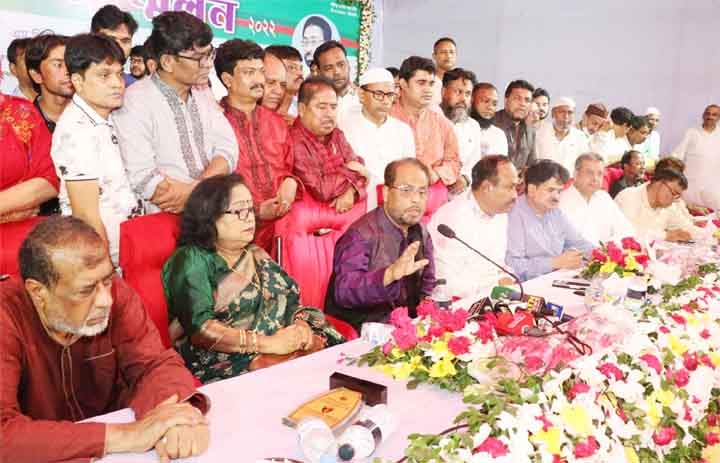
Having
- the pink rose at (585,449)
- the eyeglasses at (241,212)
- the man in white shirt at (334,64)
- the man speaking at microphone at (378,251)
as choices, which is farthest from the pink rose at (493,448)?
the man in white shirt at (334,64)

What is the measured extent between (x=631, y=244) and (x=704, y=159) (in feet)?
15.3

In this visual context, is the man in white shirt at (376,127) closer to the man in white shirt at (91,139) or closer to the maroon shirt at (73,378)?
the man in white shirt at (91,139)

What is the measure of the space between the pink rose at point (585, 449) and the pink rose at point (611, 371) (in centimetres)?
24

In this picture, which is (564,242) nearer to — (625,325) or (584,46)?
(625,325)

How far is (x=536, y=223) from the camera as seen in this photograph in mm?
3443

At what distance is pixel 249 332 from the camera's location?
2109mm

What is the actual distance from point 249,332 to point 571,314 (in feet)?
3.32

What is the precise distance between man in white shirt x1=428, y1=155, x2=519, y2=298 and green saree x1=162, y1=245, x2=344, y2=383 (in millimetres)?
820

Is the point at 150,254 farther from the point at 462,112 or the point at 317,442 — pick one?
the point at 462,112

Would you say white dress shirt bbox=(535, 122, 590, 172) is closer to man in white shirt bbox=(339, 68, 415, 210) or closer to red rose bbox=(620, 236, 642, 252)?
man in white shirt bbox=(339, 68, 415, 210)

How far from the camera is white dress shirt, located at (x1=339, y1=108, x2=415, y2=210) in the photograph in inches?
148

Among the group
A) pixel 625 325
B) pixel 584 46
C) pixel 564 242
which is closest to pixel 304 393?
pixel 625 325

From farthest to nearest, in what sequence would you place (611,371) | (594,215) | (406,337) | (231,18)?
(231,18) → (594,215) → (406,337) → (611,371)

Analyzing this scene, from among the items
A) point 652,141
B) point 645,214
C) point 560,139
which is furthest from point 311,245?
point 652,141
